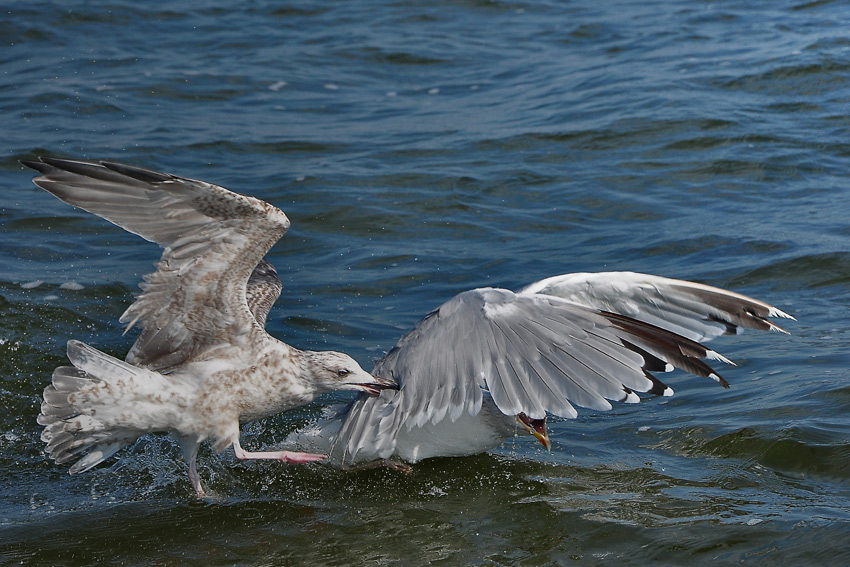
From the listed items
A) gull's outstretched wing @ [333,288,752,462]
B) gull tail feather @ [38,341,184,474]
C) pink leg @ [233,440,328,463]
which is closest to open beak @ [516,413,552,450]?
gull's outstretched wing @ [333,288,752,462]

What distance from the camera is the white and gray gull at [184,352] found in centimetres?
486

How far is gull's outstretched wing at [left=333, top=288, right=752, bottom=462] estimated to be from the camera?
462 cm

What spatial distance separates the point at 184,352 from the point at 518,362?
5.84 ft

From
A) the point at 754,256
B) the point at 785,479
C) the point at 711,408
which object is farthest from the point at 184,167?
the point at 785,479

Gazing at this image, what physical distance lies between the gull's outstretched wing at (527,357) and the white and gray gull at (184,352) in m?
0.24

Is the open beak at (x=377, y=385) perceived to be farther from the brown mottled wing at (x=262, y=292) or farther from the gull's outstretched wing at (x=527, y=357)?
the brown mottled wing at (x=262, y=292)

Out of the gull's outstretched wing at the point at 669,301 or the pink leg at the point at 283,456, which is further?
the gull's outstretched wing at the point at 669,301

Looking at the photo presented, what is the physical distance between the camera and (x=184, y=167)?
10.6 m

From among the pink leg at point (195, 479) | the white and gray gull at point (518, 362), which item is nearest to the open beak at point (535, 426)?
the white and gray gull at point (518, 362)

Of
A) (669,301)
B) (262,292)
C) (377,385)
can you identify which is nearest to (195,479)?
(377,385)

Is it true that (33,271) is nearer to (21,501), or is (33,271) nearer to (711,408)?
(21,501)

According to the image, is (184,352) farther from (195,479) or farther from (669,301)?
(669,301)

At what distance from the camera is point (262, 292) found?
6164 mm

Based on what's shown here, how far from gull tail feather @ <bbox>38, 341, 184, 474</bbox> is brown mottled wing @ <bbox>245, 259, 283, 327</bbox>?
3.14 feet
